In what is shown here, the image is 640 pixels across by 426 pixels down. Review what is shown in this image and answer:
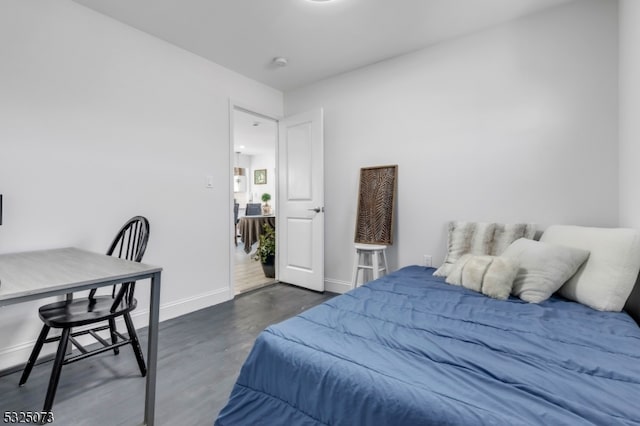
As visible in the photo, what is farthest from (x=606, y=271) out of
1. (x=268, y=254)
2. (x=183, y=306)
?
(x=268, y=254)

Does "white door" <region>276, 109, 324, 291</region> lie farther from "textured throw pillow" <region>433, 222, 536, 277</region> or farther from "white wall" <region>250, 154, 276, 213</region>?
"white wall" <region>250, 154, 276, 213</region>

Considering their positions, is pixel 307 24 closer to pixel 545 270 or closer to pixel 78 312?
pixel 545 270

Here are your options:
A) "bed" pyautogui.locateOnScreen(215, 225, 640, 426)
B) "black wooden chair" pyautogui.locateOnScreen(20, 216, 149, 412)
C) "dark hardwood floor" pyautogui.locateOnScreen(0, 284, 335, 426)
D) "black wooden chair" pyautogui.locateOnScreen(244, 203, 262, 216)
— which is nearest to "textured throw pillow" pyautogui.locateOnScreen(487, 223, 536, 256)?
"bed" pyautogui.locateOnScreen(215, 225, 640, 426)

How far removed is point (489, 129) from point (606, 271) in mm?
1359

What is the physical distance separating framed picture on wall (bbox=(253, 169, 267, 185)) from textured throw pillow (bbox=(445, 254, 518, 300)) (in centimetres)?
772

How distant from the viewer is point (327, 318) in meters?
1.37

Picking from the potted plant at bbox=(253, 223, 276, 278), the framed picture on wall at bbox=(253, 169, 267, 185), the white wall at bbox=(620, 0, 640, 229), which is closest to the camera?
the white wall at bbox=(620, 0, 640, 229)

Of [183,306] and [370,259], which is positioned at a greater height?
[370,259]

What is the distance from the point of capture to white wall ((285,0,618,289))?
2090 millimetres

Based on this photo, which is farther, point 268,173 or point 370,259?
point 268,173

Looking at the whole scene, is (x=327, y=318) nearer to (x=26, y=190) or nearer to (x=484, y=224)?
(x=484, y=224)

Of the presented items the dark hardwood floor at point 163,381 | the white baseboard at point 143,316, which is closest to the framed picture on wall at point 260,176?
the white baseboard at point 143,316

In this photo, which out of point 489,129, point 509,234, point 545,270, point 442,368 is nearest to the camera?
point 442,368

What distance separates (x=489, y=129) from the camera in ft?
8.11
